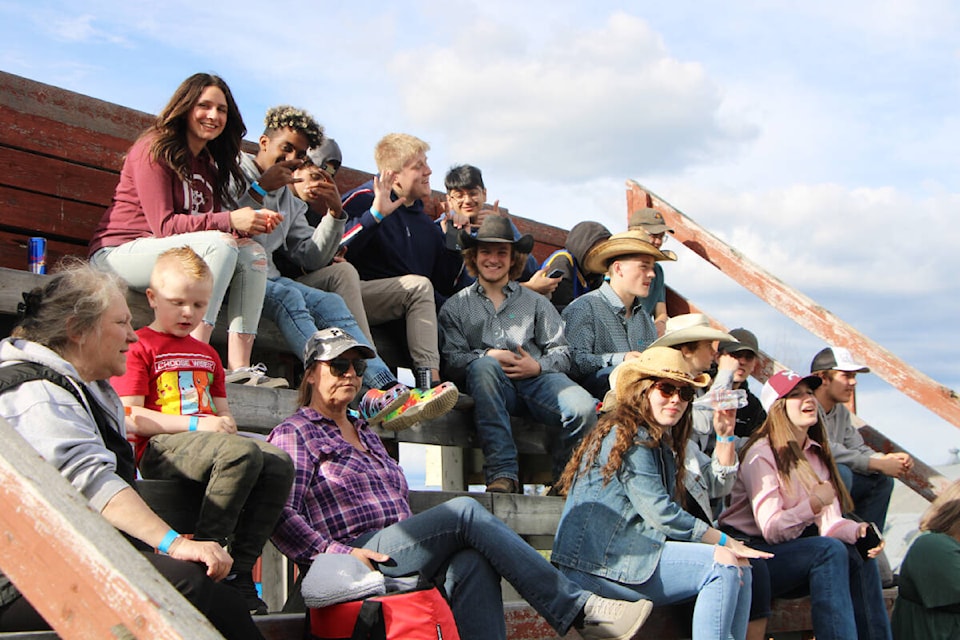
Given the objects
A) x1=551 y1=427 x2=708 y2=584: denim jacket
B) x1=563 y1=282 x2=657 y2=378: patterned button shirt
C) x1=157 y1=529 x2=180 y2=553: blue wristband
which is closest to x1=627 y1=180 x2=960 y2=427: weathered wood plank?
x1=563 y1=282 x2=657 y2=378: patterned button shirt

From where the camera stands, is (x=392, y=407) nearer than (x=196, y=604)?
No

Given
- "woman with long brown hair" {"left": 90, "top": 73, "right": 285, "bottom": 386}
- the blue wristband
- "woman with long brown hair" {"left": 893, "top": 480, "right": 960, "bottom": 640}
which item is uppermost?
"woman with long brown hair" {"left": 90, "top": 73, "right": 285, "bottom": 386}

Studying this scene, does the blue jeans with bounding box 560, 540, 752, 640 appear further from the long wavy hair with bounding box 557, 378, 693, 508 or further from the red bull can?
the red bull can

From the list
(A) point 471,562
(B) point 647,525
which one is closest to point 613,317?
(B) point 647,525

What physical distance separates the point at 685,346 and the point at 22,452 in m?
3.76

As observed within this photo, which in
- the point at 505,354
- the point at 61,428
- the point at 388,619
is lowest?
the point at 388,619

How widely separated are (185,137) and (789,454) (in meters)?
3.01

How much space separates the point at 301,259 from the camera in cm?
521

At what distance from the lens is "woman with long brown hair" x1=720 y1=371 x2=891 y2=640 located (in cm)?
457

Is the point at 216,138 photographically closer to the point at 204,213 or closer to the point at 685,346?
the point at 204,213

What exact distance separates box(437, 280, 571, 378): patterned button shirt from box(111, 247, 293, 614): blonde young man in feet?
6.37

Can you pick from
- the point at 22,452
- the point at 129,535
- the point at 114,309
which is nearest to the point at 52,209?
the point at 114,309

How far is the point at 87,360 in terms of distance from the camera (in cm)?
290

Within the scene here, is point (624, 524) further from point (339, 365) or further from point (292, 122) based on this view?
point (292, 122)
